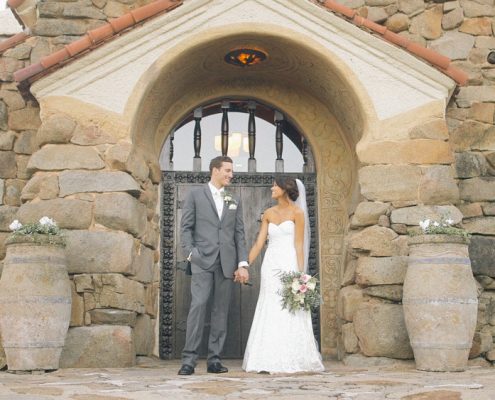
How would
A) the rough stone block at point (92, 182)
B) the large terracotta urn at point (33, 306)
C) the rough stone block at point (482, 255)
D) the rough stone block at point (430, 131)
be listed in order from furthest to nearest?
the rough stone block at point (482, 255) → the rough stone block at point (430, 131) → the rough stone block at point (92, 182) → the large terracotta urn at point (33, 306)

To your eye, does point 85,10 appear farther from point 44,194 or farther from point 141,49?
point 44,194

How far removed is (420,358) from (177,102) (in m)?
3.95

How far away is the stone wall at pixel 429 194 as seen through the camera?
5.92m

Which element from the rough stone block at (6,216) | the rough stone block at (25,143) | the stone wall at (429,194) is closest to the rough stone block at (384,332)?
the stone wall at (429,194)

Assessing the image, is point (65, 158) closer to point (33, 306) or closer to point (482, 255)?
point (33, 306)

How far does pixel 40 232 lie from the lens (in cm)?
549

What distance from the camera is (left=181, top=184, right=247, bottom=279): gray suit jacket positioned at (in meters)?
5.57

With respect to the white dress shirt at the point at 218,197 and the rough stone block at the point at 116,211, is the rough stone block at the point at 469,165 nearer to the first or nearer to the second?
the white dress shirt at the point at 218,197

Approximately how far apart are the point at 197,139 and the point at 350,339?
3035 millimetres

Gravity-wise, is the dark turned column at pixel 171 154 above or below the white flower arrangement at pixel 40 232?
above

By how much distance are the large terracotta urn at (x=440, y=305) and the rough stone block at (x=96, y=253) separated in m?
2.52

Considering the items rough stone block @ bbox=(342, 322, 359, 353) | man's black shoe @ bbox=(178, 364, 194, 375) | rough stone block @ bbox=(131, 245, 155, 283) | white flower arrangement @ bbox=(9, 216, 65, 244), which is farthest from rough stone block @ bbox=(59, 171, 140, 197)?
rough stone block @ bbox=(342, 322, 359, 353)

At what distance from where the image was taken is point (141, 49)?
6359mm

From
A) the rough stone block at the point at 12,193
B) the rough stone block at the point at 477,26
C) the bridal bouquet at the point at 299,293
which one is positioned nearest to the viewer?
the bridal bouquet at the point at 299,293
